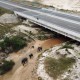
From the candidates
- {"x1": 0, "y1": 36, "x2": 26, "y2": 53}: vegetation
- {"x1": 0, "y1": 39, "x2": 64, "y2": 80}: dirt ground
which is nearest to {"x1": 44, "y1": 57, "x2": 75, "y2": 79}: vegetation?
{"x1": 0, "y1": 39, "x2": 64, "y2": 80}: dirt ground

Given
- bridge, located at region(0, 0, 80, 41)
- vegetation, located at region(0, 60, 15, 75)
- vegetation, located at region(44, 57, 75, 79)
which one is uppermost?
bridge, located at region(0, 0, 80, 41)

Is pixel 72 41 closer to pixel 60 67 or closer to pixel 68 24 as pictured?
pixel 68 24

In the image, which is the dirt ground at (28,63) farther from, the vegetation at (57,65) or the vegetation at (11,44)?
the vegetation at (57,65)

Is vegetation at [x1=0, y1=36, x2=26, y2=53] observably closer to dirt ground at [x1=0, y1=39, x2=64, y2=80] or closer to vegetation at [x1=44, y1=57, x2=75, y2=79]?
dirt ground at [x1=0, y1=39, x2=64, y2=80]

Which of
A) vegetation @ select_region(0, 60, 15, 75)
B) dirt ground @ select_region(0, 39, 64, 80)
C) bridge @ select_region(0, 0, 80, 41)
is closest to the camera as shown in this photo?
dirt ground @ select_region(0, 39, 64, 80)

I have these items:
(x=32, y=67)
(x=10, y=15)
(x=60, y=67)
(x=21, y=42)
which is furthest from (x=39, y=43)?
(x=10, y=15)

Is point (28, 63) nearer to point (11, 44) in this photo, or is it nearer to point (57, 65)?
point (57, 65)
